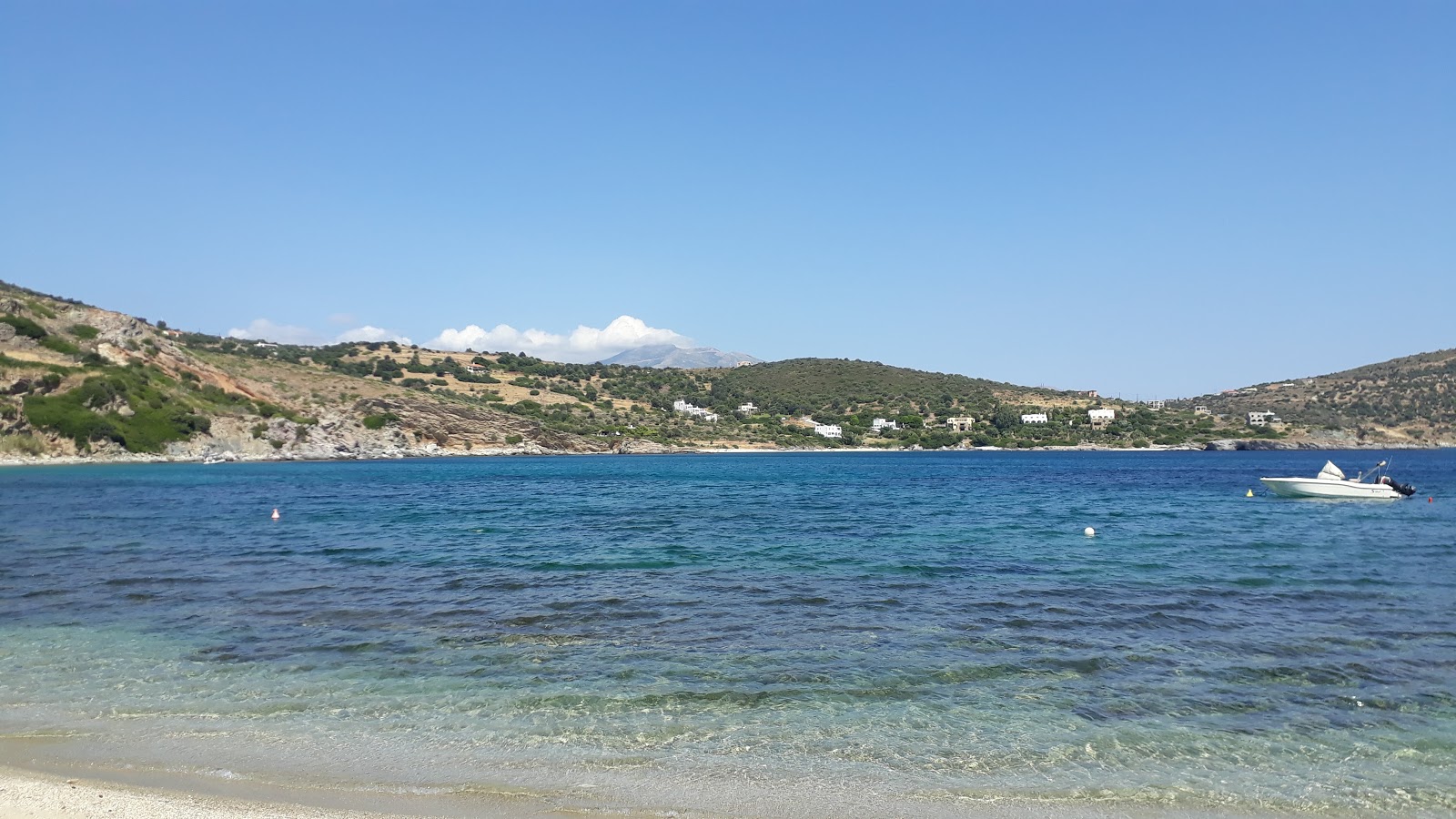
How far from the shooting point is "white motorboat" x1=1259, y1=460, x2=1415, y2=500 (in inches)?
1517

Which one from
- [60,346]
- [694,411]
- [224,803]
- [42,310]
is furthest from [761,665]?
[694,411]

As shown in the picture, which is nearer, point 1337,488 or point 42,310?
point 1337,488

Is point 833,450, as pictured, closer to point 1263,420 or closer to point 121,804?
point 1263,420

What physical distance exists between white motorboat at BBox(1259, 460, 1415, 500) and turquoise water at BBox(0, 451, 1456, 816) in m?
17.4

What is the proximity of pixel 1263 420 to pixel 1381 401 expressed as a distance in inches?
646

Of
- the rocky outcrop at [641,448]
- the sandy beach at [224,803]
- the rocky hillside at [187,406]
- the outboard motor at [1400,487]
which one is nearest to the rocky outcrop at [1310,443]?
the rocky outcrop at [641,448]

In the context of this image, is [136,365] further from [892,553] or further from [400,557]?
[892,553]

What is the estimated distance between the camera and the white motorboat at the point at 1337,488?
3853 centimetres

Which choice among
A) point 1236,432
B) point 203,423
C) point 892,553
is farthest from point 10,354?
point 1236,432

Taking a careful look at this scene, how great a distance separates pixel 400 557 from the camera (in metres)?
20.6

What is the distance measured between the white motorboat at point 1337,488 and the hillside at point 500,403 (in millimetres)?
84695

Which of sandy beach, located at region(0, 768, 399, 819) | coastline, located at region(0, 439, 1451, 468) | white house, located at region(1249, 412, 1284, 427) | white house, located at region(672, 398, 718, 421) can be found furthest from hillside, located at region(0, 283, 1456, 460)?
sandy beach, located at region(0, 768, 399, 819)

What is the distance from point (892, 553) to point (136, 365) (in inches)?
3400

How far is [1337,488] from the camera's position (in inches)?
1554
